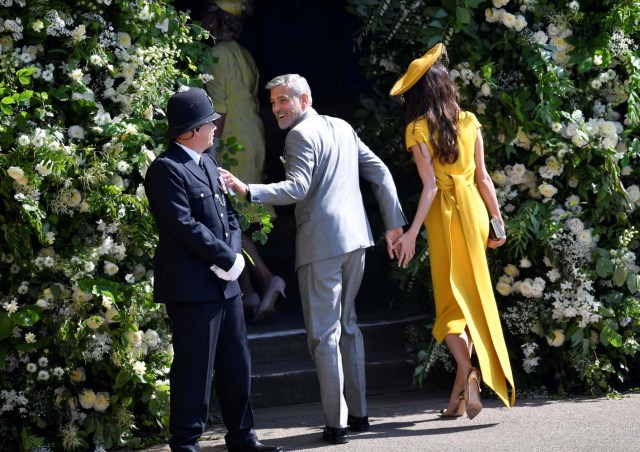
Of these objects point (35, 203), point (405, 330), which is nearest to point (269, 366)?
point (405, 330)

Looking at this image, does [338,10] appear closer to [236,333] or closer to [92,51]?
[92,51]

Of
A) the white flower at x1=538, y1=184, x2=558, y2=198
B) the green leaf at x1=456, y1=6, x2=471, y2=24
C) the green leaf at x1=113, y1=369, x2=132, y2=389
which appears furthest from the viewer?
the white flower at x1=538, y1=184, x2=558, y2=198

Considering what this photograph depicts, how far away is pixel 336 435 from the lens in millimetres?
5906

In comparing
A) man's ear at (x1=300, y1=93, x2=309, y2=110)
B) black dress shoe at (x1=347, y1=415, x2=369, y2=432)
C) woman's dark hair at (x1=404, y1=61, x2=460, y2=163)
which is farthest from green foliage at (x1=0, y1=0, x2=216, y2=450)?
woman's dark hair at (x1=404, y1=61, x2=460, y2=163)

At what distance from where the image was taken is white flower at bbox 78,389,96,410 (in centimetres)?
602

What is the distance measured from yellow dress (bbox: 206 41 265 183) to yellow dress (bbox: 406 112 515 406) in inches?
73.4

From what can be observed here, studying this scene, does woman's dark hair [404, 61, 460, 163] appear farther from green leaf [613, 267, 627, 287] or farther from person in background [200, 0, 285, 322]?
person in background [200, 0, 285, 322]

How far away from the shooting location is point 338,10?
9.65 meters

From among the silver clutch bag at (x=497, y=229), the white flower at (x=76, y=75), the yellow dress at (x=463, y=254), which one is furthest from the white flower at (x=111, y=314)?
the silver clutch bag at (x=497, y=229)

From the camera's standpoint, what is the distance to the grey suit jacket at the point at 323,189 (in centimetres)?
588

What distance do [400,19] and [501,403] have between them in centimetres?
238

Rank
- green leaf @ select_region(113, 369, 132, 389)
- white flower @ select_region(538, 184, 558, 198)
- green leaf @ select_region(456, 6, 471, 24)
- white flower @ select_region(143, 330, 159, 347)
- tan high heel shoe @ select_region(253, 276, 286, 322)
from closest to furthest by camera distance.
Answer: green leaf @ select_region(113, 369, 132, 389), white flower @ select_region(143, 330, 159, 347), green leaf @ select_region(456, 6, 471, 24), white flower @ select_region(538, 184, 558, 198), tan high heel shoe @ select_region(253, 276, 286, 322)

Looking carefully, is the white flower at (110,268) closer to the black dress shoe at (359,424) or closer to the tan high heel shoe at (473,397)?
the black dress shoe at (359,424)

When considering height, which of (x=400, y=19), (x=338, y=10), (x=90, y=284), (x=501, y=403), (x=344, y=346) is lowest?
(x=501, y=403)
